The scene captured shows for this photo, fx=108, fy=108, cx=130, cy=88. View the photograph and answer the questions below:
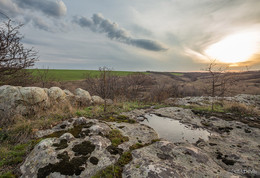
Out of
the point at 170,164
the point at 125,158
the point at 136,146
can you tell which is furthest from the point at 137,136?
the point at 170,164

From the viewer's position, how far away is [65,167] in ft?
7.98

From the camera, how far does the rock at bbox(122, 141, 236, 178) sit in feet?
7.38

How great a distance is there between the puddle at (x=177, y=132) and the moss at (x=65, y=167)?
10.2 feet

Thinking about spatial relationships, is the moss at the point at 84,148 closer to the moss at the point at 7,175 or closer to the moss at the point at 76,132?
the moss at the point at 76,132

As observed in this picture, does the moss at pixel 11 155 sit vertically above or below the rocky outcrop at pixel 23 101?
below

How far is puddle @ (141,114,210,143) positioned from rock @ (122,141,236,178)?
1.15 meters

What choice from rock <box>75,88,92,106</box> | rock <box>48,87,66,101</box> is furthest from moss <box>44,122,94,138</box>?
rock <box>75,88,92,106</box>

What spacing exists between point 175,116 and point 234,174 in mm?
4540

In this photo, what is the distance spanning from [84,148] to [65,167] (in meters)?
0.66

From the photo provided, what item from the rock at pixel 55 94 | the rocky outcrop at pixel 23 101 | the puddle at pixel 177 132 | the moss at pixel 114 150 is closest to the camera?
the moss at pixel 114 150

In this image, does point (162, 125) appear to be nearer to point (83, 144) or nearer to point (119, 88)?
point (83, 144)

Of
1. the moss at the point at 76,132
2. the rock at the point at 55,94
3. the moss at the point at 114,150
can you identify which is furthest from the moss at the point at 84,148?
the rock at the point at 55,94

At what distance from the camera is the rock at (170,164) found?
2250 mm

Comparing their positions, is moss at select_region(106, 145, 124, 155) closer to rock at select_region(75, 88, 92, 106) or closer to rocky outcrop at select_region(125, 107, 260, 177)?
rocky outcrop at select_region(125, 107, 260, 177)
